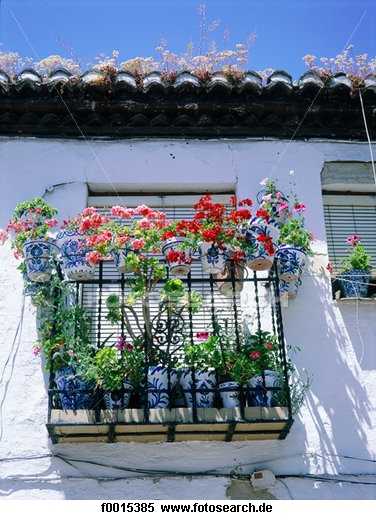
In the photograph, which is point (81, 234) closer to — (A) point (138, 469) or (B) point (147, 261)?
(B) point (147, 261)

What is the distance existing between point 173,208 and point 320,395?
2.37 meters

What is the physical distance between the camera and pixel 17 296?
729cm

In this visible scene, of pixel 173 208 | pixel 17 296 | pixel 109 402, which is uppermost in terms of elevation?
pixel 173 208

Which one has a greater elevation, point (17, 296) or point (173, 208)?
point (173, 208)

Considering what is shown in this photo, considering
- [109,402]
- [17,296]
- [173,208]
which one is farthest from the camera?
[173,208]

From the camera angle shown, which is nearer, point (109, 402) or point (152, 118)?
point (109, 402)

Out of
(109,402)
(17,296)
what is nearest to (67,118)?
(17,296)

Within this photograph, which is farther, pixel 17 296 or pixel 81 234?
pixel 17 296

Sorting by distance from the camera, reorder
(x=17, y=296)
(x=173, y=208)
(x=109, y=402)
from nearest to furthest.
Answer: (x=109, y=402) → (x=17, y=296) → (x=173, y=208)

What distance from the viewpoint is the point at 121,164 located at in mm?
8102

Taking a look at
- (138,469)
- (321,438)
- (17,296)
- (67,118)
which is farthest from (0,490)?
(67,118)

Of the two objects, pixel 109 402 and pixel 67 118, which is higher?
pixel 67 118

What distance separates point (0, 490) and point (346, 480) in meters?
2.66

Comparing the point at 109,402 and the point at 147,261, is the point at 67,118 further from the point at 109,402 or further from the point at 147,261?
the point at 109,402
